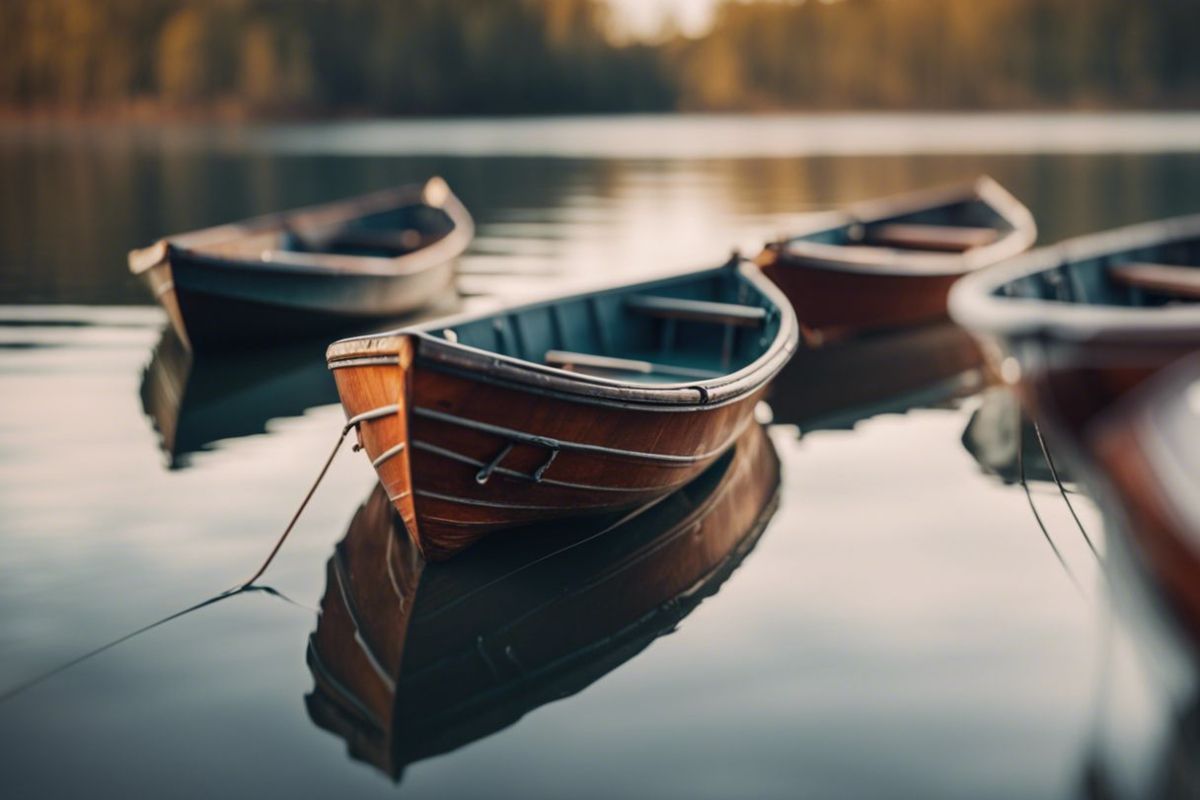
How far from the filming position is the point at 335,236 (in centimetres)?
1727

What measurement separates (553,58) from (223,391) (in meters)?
115

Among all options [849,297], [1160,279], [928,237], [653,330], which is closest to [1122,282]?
[1160,279]

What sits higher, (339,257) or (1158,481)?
(1158,481)

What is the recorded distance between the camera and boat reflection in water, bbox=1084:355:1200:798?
467cm

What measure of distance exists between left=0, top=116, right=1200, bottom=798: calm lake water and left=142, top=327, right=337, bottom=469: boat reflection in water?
0.05 m

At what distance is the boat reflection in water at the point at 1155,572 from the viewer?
4668 millimetres

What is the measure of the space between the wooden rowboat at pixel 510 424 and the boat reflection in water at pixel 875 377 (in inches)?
92.2

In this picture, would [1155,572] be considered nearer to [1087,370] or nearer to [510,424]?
[1087,370]

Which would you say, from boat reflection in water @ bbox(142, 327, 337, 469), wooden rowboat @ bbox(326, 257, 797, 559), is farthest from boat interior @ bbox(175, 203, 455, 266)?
wooden rowboat @ bbox(326, 257, 797, 559)

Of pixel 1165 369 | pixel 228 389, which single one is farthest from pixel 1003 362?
pixel 228 389

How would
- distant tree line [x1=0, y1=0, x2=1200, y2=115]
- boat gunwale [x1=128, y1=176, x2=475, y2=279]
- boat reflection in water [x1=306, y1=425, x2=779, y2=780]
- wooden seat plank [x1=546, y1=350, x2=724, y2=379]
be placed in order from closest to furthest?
boat reflection in water [x1=306, y1=425, x2=779, y2=780] < wooden seat plank [x1=546, y1=350, x2=724, y2=379] < boat gunwale [x1=128, y1=176, x2=475, y2=279] < distant tree line [x1=0, y1=0, x2=1200, y2=115]

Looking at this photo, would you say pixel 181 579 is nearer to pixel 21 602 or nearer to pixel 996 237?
pixel 21 602

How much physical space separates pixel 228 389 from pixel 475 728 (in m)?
7.11

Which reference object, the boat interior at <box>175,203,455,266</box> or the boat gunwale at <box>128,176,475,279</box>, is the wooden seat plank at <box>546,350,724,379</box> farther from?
the boat interior at <box>175,203,455,266</box>
